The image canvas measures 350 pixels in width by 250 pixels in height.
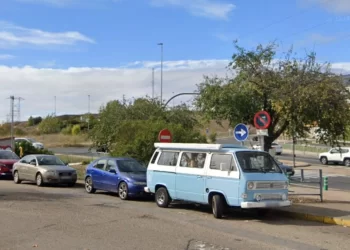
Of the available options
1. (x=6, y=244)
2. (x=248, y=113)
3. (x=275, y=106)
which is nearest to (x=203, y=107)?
(x=248, y=113)

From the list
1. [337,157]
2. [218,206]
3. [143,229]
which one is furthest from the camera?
[337,157]

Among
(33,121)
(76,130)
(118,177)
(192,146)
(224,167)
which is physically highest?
(33,121)

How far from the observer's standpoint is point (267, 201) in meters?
12.9

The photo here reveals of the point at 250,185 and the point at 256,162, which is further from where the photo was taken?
the point at 256,162

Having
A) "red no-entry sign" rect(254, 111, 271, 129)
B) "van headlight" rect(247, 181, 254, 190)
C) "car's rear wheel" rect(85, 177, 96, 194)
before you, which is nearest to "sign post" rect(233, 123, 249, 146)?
"red no-entry sign" rect(254, 111, 271, 129)

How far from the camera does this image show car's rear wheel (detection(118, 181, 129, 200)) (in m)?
17.2

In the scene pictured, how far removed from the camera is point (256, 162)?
44.1 ft

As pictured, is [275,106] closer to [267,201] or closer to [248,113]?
[248,113]

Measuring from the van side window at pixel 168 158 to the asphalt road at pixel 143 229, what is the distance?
1.33 meters

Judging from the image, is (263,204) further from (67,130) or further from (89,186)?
(67,130)

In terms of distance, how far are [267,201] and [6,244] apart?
6.49 metres

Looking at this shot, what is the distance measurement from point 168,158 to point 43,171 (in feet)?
28.0

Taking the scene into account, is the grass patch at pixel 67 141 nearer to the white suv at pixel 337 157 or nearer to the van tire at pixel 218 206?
the white suv at pixel 337 157

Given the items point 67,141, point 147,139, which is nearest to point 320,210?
point 147,139
